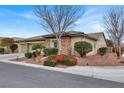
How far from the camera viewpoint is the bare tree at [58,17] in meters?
16.3

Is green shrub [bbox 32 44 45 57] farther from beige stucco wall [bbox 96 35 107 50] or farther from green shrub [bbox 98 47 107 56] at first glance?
beige stucco wall [bbox 96 35 107 50]

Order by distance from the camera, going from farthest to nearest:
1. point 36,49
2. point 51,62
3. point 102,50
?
point 102,50, point 36,49, point 51,62

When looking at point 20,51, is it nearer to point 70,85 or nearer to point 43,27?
point 43,27

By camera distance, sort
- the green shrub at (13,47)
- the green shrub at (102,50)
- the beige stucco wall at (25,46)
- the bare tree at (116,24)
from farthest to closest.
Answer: the green shrub at (102,50)
the green shrub at (13,47)
the beige stucco wall at (25,46)
the bare tree at (116,24)

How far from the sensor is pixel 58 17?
54.7 feet

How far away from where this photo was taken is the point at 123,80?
27.3 ft

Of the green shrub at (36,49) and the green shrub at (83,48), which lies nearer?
the green shrub at (36,49)

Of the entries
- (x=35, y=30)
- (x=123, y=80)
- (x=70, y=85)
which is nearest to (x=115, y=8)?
(x=35, y=30)

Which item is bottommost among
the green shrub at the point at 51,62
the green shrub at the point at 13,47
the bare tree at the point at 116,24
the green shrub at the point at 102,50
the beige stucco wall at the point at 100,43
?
the green shrub at the point at 51,62

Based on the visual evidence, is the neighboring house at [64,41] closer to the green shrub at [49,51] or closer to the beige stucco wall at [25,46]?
the beige stucco wall at [25,46]

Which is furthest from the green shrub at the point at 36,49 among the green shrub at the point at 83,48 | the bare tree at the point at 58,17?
the green shrub at the point at 83,48

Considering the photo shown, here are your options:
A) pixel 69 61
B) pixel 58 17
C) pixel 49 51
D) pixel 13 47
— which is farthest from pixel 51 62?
pixel 13 47

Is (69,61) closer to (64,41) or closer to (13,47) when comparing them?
(64,41)
